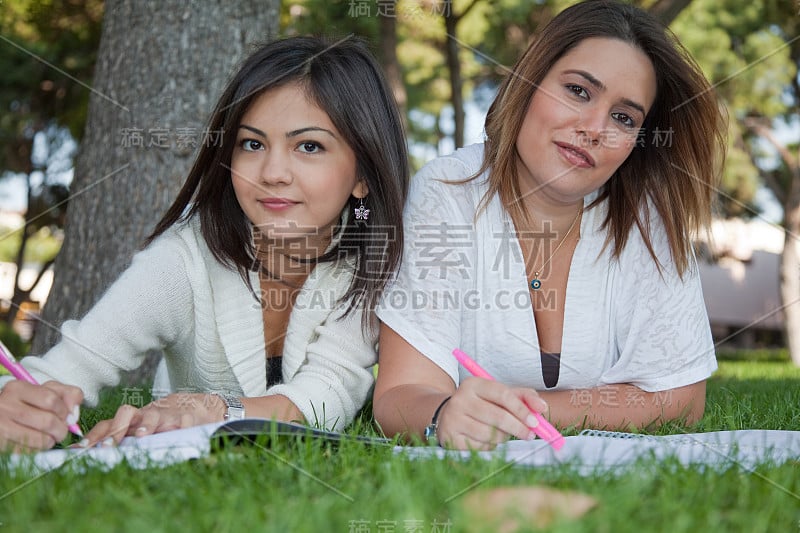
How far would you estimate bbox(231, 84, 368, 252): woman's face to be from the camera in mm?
1997

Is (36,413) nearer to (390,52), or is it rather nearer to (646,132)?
(646,132)

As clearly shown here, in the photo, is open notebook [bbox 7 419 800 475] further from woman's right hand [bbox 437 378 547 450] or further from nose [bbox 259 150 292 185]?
nose [bbox 259 150 292 185]

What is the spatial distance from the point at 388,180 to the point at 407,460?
0.98 m

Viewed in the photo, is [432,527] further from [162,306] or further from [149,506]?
[162,306]

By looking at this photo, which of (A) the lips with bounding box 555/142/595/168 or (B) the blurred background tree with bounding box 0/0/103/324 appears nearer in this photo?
(A) the lips with bounding box 555/142/595/168

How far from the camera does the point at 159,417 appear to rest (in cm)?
153

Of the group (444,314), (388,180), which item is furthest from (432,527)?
(388,180)

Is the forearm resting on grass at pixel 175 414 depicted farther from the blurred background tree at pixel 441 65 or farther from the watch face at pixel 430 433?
the blurred background tree at pixel 441 65

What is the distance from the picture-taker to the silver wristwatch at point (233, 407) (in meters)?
1.70

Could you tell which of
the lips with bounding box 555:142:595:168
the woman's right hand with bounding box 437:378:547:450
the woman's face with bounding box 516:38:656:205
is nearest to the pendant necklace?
the woman's face with bounding box 516:38:656:205

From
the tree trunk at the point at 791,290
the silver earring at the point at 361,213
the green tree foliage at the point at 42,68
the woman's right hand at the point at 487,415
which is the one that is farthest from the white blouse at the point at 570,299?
the tree trunk at the point at 791,290

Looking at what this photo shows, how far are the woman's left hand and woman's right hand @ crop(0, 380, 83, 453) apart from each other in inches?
2.2

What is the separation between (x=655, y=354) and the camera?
2.10 metres

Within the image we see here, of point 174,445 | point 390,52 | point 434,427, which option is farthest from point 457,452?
point 390,52
